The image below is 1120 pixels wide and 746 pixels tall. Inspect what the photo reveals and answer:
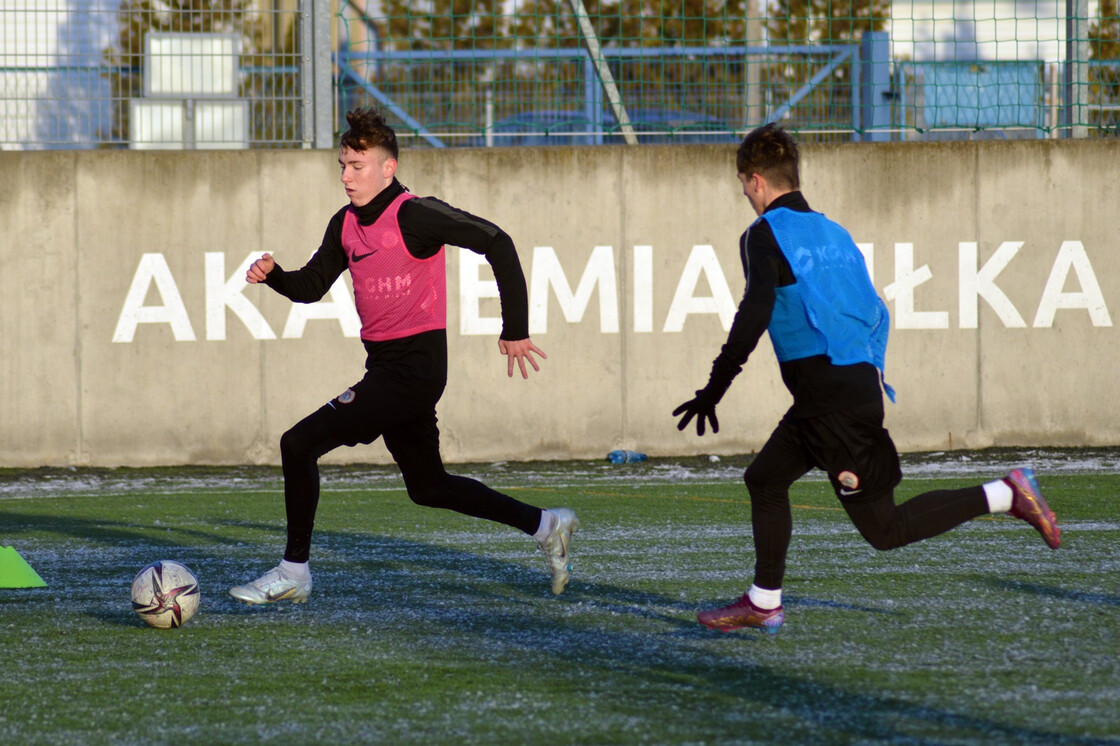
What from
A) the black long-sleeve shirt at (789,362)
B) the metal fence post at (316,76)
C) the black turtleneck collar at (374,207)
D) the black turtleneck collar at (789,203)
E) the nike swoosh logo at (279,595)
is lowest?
the nike swoosh logo at (279,595)

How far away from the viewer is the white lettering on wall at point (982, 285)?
10664mm

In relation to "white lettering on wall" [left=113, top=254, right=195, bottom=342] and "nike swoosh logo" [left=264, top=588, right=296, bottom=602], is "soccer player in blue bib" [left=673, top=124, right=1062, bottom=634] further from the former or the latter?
"white lettering on wall" [left=113, top=254, right=195, bottom=342]

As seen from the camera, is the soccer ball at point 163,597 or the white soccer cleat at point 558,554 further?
the white soccer cleat at point 558,554

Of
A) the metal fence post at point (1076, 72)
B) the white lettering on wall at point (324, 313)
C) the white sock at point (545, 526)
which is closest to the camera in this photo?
the white sock at point (545, 526)

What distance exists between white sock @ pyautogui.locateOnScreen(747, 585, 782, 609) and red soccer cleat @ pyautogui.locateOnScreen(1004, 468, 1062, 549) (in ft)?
2.86

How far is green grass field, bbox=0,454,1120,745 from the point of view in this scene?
11.1 ft

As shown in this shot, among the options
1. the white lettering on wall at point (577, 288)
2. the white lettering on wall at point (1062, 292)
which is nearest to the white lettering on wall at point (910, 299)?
the white lettering on wall at point (1062, 292)

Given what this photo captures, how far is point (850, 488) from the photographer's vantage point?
4.30m

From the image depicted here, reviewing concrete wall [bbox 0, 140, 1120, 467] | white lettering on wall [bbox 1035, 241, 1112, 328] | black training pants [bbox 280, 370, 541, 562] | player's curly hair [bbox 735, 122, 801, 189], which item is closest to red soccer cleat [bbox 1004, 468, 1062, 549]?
player's curly hair [bbox 735, 122, 801, 189]

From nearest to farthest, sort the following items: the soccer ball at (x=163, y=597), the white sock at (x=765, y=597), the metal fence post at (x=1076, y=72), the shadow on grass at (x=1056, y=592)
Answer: the white sock at (x=765, y=597), the soccer ball at (x=163, y=597), the shadow on grass at (x=1056, y=592), the metal fence post at (x=1076, y=72)

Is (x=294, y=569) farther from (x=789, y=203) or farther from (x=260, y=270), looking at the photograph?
(x=789, y=203)

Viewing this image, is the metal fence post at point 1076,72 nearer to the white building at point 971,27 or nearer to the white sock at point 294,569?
the white building at point 971,27

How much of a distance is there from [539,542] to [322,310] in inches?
221

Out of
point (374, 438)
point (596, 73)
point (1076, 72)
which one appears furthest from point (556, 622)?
point (1076, 72)
